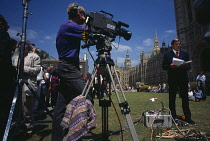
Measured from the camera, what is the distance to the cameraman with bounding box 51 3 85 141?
205cm

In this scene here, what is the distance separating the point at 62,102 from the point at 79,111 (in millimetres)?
869

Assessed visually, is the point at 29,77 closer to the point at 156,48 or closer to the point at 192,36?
the point at 192,36

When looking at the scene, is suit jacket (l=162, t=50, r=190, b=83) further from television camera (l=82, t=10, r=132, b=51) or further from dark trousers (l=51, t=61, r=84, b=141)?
dark trousers (l=51, t=61, r=84, b=141)

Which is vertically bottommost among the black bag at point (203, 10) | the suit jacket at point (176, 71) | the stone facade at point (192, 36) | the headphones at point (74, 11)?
the suit jacket at point (176, 71)

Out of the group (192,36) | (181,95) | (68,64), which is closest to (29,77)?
(68,64)

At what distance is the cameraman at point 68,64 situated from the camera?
6.73 ft

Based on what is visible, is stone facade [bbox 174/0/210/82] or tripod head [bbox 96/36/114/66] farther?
stone facade [bbox 174/0/210/82]

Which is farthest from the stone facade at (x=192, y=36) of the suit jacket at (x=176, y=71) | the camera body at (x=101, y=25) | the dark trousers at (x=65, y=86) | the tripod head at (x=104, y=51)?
the dark trousers at (x=65, y=86)

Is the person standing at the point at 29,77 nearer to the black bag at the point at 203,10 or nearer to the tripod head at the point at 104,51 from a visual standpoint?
the tripod head at the point at 104,51

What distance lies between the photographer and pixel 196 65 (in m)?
27.8

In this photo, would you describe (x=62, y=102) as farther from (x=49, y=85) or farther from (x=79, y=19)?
(x=49, y=85)

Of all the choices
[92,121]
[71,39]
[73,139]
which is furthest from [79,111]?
[71,39]

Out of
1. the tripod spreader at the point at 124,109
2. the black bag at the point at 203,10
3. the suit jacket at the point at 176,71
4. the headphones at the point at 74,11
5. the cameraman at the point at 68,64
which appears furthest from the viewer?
the suit jacket at the point at 176,71

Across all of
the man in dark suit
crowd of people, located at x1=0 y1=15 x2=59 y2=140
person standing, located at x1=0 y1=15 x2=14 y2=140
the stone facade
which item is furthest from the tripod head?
the stone facade
